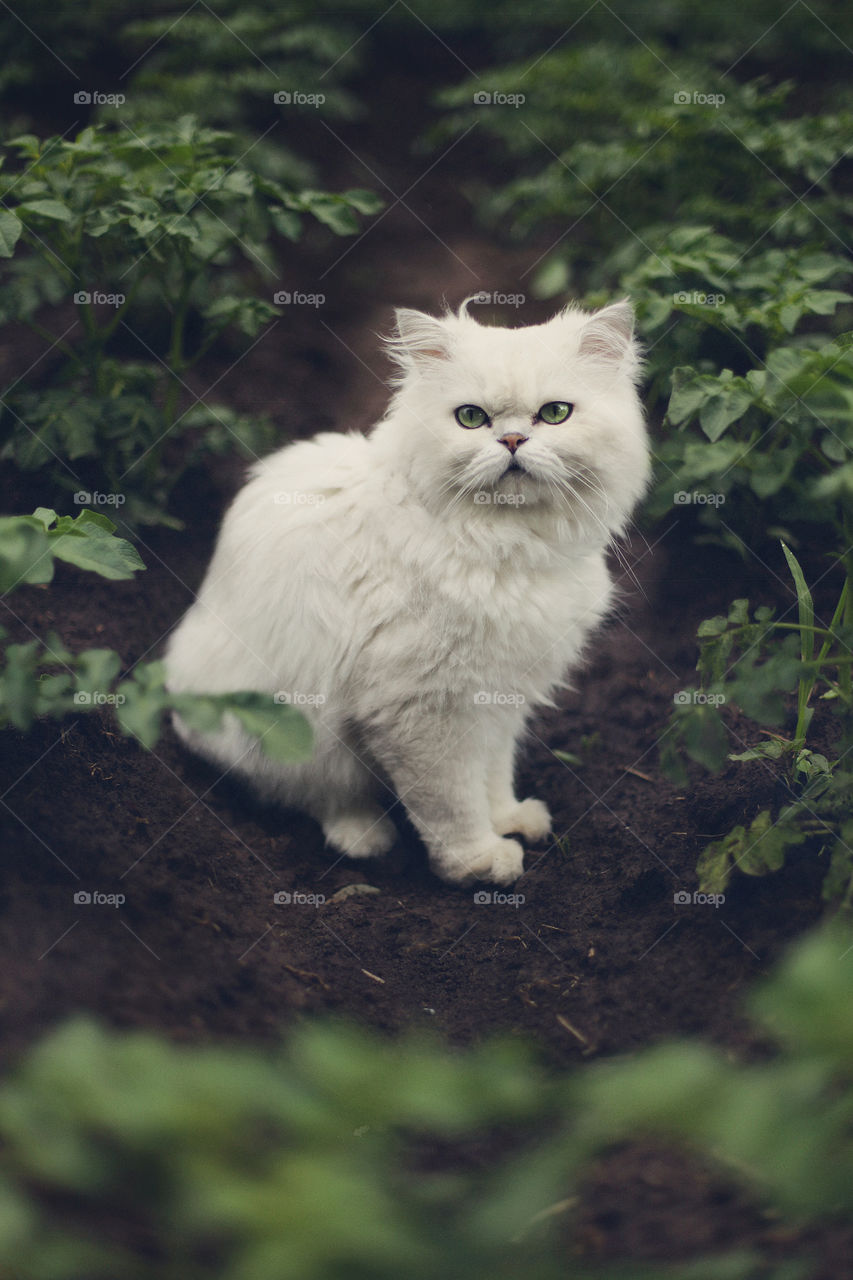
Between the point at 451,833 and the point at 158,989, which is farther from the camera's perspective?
the point at 451,833

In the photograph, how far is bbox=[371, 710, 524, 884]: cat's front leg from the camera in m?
2.54

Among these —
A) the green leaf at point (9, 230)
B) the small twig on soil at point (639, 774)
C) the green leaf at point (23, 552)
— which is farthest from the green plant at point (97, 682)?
the small twig on soil at point (639, 774)

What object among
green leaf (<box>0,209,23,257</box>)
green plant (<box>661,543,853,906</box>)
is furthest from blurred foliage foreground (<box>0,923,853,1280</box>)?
green leaf (<box>0,209,23,257</box>)

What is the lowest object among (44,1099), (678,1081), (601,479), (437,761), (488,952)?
(488,952)

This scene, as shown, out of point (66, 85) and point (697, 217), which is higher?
A: point (697, 217)

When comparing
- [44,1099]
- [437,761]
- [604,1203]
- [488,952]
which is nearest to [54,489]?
[437,761]

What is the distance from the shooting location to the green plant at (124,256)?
8.88 feet

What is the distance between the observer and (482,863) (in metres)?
2.68

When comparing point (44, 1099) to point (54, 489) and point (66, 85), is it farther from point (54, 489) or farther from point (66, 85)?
point (66, 85)

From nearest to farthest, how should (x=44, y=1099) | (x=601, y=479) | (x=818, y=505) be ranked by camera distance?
(x=44, y=1099) → (x=818, y=505) → (x=601, y=479)

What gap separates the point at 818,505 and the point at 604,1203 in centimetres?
163

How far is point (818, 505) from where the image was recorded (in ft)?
7.22

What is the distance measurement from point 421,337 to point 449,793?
4.34ft

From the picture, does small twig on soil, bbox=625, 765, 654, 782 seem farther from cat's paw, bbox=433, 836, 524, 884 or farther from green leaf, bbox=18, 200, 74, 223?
green leaf, bbox=18, 200, 74, 223
